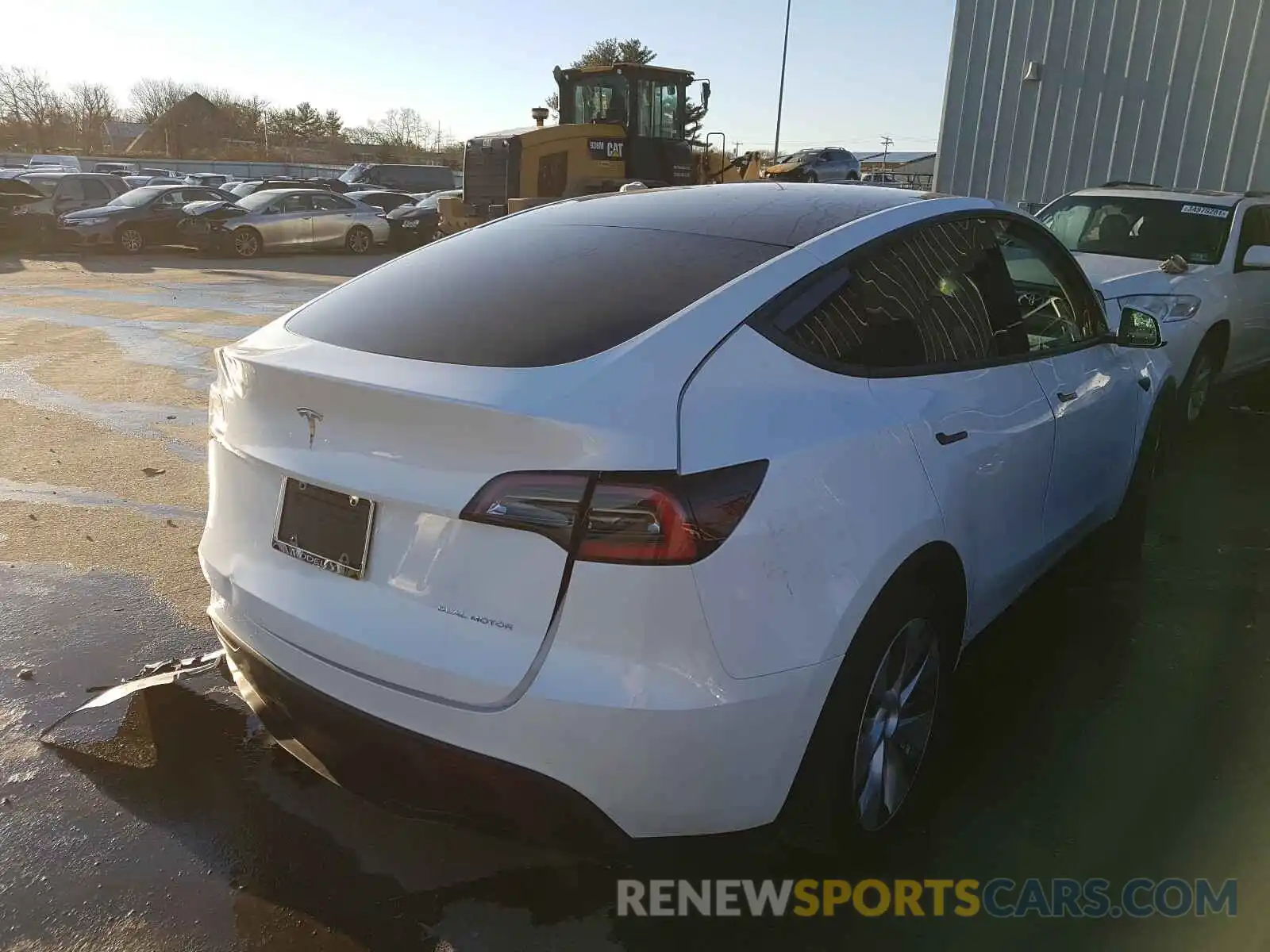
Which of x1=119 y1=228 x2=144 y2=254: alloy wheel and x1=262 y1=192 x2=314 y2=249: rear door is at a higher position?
x1=262 y1=192 x2=314 y2=249: rear door

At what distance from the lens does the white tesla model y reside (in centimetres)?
195

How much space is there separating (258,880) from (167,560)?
2.54 metres

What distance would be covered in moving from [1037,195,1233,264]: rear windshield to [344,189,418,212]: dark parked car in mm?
19104

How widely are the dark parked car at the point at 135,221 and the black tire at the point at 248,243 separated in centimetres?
148

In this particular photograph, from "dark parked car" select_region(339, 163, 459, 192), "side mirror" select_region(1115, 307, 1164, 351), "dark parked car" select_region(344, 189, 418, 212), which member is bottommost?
"side mirror" select_region(1115, 307, 1164, 351)

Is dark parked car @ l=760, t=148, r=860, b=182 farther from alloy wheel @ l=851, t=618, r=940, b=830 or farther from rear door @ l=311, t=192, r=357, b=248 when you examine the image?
alloy wheel @ l=851, t=618, r=940, b=830

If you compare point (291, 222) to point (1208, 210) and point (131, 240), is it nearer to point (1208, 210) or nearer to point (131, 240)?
point (131, 240)

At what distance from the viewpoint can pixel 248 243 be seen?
20.5 meters

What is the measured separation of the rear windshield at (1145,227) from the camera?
24.3 feet

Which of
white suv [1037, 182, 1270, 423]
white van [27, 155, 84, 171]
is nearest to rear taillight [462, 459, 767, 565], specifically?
white suv [1037, 182, 1270, 423]

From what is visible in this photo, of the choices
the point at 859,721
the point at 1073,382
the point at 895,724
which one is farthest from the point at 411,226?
the point at 859,721

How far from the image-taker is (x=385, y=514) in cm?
212

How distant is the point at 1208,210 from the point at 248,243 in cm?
1798

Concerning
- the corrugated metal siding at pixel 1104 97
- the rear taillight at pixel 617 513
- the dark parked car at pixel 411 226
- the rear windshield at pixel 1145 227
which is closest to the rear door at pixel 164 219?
the dark parked car at pixel 411 226
